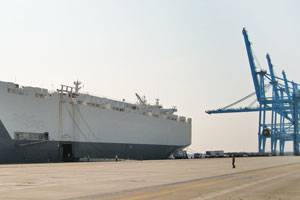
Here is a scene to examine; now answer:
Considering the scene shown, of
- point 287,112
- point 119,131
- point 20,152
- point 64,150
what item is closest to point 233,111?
point 287,112

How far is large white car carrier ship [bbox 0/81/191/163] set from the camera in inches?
1982

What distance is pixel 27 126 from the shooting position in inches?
2062

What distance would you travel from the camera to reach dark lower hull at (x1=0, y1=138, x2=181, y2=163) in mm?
49438

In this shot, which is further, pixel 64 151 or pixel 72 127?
pixel 72 127

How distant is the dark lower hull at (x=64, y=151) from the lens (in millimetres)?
49438

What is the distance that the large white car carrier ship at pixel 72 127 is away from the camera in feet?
165

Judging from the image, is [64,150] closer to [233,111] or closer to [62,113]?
[62,113]

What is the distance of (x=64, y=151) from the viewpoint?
58688 mm

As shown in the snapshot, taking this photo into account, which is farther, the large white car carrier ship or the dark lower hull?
the large white car carrier ship

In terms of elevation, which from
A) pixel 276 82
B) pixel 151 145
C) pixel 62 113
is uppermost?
pixel 276 82

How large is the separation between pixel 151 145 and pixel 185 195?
2476 inches

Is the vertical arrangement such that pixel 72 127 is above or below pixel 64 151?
above

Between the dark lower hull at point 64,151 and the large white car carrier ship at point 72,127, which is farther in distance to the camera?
the large white car carrier ship at point 72,127

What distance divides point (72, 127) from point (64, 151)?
304 cm
